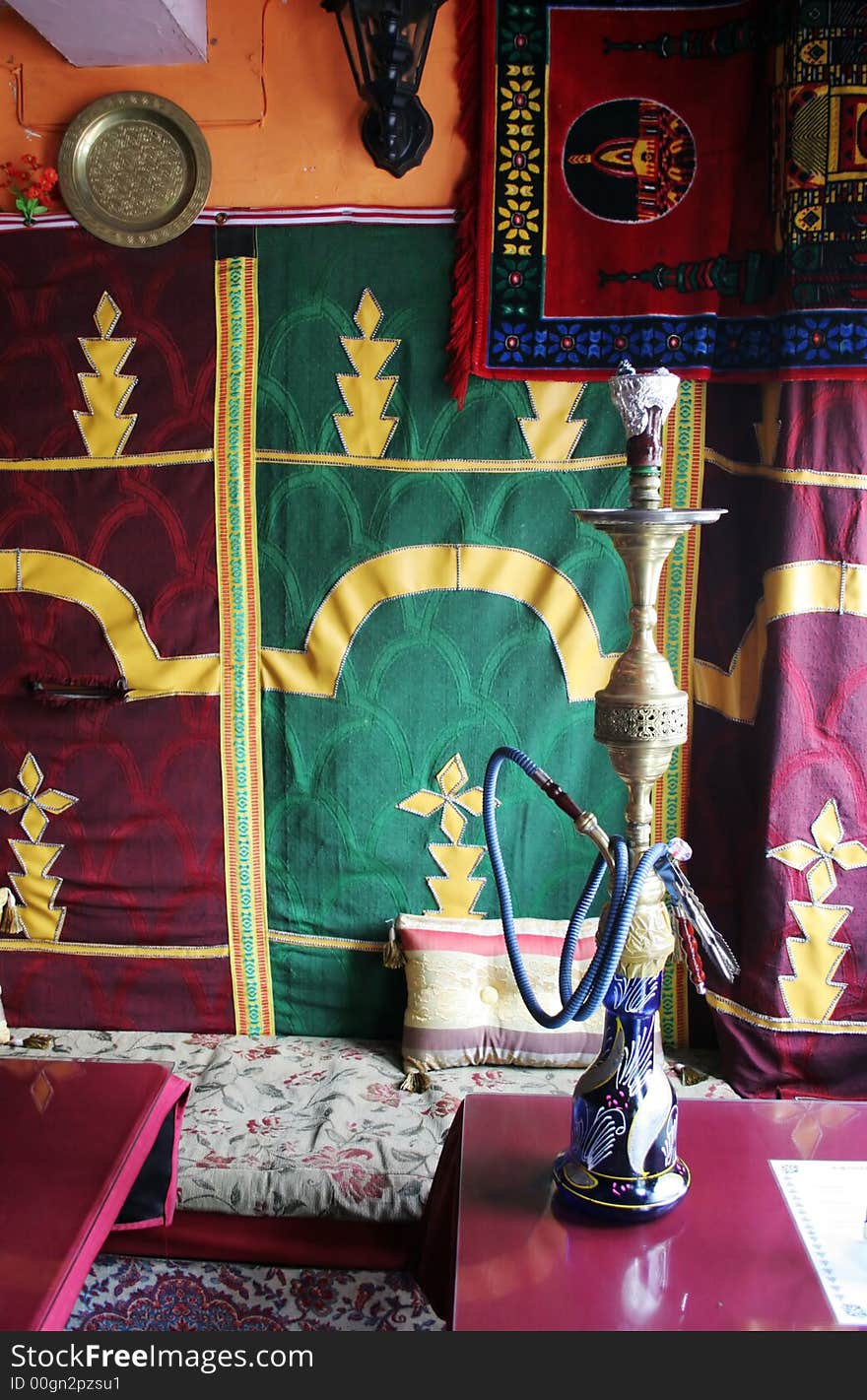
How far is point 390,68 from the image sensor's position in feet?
8.43

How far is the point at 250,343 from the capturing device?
2.83 metres

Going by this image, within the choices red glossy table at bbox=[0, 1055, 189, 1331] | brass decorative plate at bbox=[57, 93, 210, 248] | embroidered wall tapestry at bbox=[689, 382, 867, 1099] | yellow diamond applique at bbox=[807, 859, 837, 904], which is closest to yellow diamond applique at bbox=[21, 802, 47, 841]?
red glossy table at bbox=[0, 1055, 189, 1331]

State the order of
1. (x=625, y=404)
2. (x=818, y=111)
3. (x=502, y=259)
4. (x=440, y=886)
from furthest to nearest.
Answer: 1. (x=440, y=886)
2. (x=502, y=259)
3. (x=818, y=111)
4. (x=625, y=404)

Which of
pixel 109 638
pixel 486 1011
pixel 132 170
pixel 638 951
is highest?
pixel 132 170

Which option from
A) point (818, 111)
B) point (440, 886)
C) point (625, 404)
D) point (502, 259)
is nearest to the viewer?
point (625, 404)

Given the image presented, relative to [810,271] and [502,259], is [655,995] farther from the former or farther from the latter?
[502,259]

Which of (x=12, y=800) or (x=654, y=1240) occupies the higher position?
(x=12, y=800)

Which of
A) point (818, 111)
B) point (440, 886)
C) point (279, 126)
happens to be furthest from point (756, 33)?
point (440, 886)

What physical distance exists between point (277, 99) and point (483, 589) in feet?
4.10

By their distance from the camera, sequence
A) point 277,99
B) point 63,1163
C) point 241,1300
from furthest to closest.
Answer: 1. point 277,99
2. point 241,1300
3. point 63,1163

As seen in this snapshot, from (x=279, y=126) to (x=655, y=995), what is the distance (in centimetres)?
222

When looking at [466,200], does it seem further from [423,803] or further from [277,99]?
[423,803]

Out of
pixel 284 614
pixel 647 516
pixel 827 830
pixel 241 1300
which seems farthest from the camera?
pixel 284 614

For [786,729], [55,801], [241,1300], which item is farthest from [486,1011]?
[55,801]
